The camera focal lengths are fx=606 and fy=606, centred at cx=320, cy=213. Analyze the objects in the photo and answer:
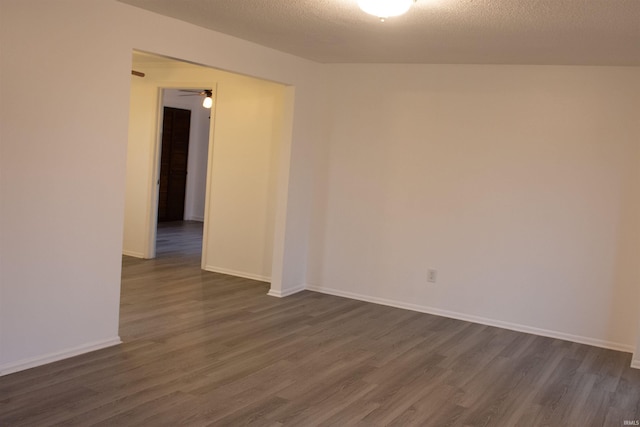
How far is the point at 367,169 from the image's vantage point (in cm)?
570

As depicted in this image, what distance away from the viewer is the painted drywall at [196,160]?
10.7 metres

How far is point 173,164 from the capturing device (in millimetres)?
10523

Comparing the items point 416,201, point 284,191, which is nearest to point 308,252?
point 284,191

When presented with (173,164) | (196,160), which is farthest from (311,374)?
(196,160)

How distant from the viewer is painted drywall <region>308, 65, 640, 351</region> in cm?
472

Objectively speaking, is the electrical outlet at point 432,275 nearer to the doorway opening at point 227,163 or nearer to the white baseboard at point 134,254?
the doorway opening at point 227,163

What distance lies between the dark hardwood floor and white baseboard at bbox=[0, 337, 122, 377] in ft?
0.17

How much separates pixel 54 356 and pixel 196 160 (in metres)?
7.53

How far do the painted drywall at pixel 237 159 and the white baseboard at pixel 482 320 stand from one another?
2.73 ft

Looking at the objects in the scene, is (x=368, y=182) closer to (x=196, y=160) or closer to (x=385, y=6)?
(x=385, y=6)

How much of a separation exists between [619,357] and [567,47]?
231 centimetres

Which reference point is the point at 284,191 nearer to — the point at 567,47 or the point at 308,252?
the point at 308,252

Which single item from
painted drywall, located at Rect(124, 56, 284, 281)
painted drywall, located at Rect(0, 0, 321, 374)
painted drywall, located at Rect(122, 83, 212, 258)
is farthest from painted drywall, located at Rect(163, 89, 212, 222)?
painted drywall, located at Rect(0, 0, 321, 374)

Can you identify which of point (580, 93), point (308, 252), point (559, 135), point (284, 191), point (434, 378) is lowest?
point (434, 378)
